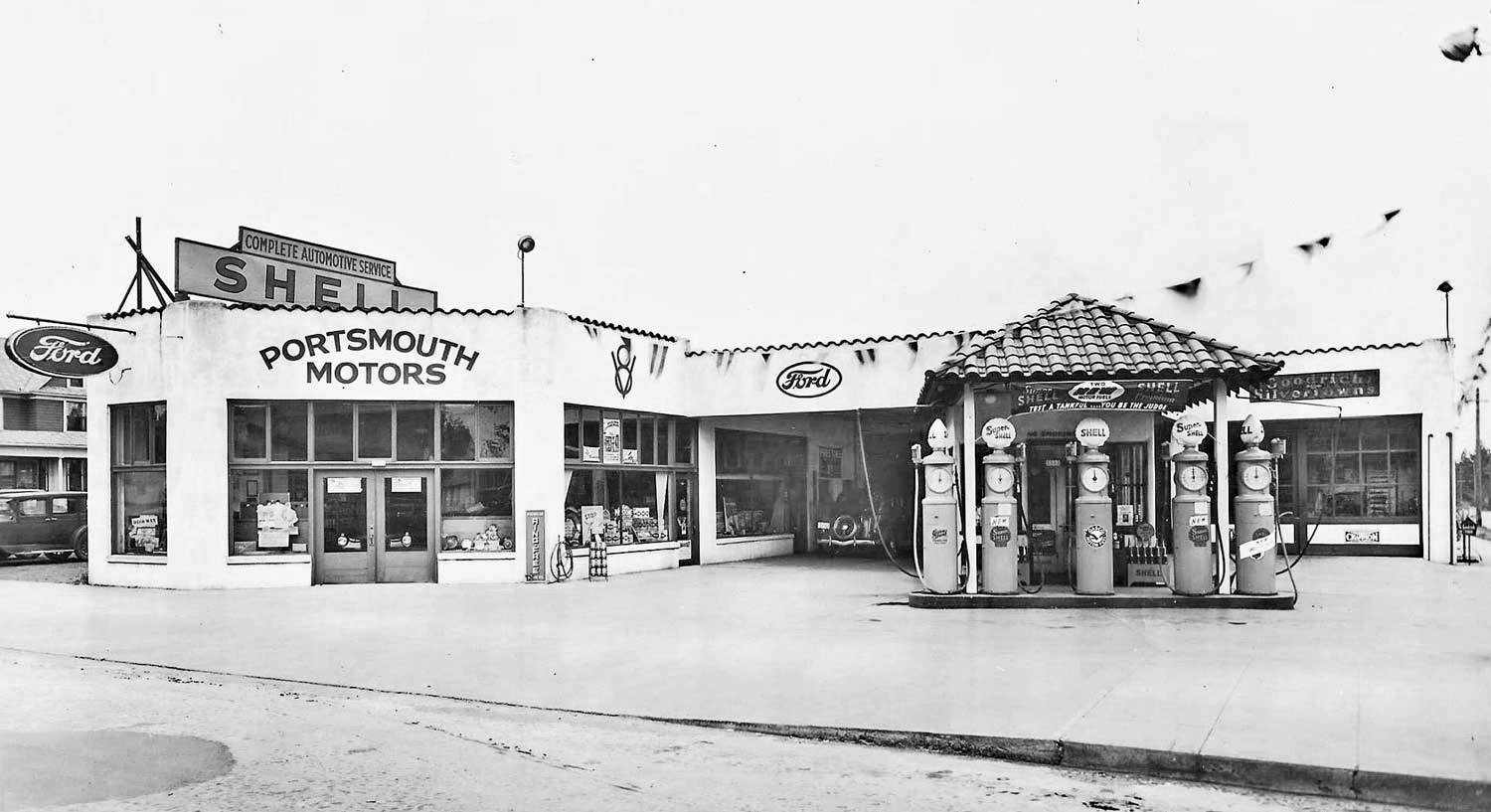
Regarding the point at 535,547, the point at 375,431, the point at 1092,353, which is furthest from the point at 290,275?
the point at 1092,353

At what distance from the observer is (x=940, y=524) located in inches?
552

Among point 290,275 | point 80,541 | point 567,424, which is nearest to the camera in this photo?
point 567,424

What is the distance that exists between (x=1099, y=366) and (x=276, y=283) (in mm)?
14279

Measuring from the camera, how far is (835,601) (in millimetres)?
14820

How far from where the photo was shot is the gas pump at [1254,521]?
13461 millimetres

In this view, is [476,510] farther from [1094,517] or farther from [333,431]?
[1094,517]

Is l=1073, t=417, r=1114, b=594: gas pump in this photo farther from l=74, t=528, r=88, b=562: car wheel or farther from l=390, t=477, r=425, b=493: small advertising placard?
l=74, t=528, r=88, b=562: car wheel

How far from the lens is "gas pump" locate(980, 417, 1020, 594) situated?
1380 cm

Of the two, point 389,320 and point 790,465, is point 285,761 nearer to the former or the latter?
point 389,320

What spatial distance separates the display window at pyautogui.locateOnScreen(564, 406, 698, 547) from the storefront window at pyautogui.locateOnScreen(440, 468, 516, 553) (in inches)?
42.5

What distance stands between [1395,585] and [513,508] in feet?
40.6

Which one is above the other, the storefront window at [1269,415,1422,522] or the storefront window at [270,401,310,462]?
the storefront window at [270,401,310,462]

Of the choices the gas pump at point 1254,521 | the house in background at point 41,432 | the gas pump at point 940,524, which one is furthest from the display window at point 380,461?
the house in background at point 41,432

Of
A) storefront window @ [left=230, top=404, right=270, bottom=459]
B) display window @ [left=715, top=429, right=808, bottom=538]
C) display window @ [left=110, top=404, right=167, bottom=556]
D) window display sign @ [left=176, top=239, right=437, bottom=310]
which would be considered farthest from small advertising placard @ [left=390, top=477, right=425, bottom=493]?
display window @ [left=715, top=429, right=808, bottom=538]
